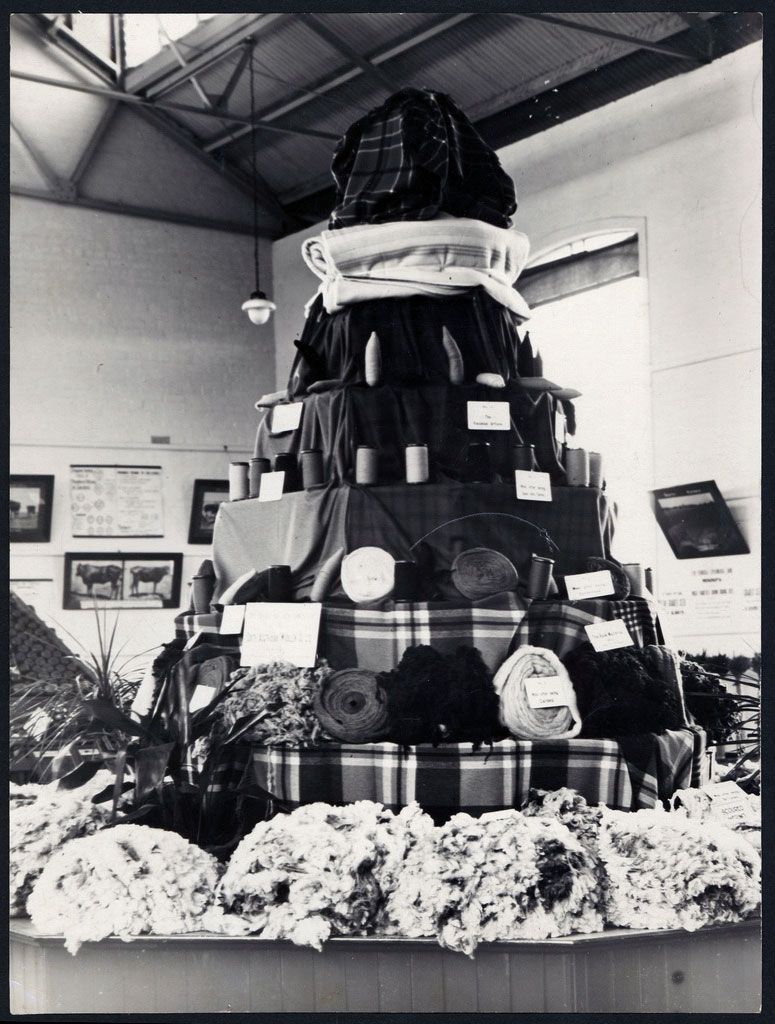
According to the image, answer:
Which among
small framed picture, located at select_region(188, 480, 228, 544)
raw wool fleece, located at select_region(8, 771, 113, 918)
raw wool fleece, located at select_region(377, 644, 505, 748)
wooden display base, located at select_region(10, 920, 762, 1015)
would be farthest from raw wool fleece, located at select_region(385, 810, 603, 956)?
small framed picture, located at select_region(188, 480, 228, 544)

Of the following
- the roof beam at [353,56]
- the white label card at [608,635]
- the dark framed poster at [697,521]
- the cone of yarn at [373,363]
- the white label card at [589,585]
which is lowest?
the white label card at [608,635]

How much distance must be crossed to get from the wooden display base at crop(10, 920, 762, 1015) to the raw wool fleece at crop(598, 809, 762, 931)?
0.17 ft

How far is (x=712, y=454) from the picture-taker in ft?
20.0

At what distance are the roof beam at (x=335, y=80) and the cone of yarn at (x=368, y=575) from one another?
2908mm

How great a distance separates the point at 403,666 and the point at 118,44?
4.18m

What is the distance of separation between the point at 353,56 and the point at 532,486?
2872mm

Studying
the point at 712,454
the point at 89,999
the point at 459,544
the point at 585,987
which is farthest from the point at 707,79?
the point at 89,999

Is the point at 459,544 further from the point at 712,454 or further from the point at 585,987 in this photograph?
the point at 712,454

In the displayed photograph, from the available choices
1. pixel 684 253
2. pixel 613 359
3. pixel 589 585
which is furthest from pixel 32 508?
pixel 589 585

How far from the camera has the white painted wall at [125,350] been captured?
24.8ft

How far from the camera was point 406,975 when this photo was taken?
2850mm

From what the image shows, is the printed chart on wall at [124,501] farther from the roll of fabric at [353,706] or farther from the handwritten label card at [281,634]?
the roll of fabric at [353,706]

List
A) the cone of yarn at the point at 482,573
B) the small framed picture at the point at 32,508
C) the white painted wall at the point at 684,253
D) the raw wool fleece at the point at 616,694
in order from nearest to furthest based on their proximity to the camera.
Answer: the raw wool fleece at the point at 616,694
the cone of yarn at the point at 482,573
the white painted wall at the point at 684,253
the small framed picture at the point at 32,508

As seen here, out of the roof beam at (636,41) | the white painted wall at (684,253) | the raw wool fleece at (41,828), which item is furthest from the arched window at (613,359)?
the raw wool fleece at (41,828)
